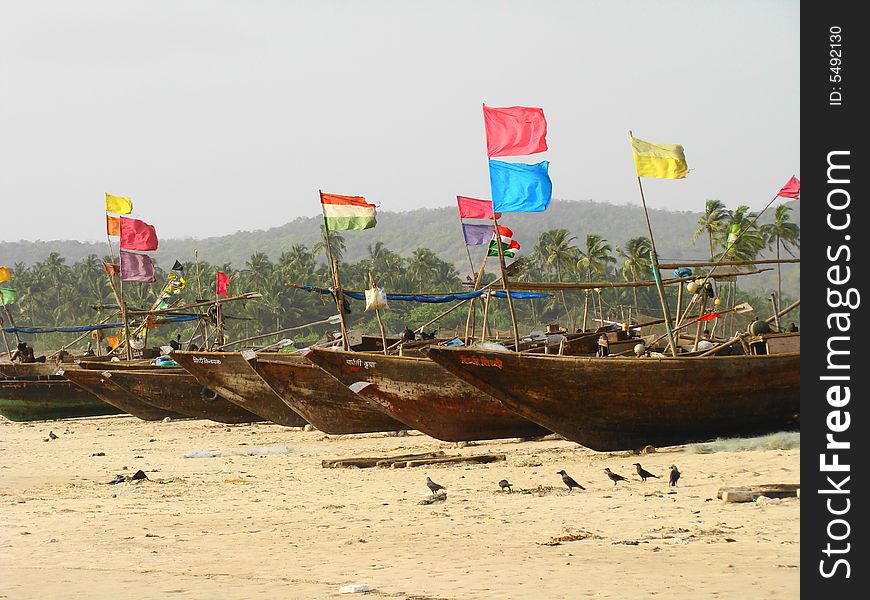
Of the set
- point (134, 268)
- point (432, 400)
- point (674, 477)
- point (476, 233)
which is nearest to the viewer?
point (674, 477)

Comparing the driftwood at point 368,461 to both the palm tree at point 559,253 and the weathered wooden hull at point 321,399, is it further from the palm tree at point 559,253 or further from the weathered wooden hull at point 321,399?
the palm tree at point 559,253

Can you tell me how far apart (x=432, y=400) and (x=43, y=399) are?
20.0 m

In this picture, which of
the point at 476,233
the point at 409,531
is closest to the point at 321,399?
the point at 476,233

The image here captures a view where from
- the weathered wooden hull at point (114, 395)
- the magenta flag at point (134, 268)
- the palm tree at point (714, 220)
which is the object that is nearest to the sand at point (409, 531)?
the magenta flag at point (134, 268)

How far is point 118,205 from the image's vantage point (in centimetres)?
3023

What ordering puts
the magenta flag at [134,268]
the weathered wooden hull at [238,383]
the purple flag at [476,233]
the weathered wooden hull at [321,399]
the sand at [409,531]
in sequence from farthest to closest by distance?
the magenta flag at [134,268]
the weathered wooden hull at [238,383]
the purple flag at [476,233]
the weathered wooden hull at [321,399]
the sand at [409,531]

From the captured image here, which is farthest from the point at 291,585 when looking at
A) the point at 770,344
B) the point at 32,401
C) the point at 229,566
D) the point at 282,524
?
the point at 32,401

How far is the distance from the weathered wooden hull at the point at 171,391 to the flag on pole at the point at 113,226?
3661mm

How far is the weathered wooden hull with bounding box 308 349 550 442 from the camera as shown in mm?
18422

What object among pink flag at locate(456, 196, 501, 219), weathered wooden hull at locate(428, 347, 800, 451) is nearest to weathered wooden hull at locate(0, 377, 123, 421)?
pink flag at locate(456, 196, 501, 219)

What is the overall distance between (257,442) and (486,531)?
13848mm

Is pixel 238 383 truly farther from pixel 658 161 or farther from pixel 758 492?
pixel 758 492

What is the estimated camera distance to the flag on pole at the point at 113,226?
1198 inches
